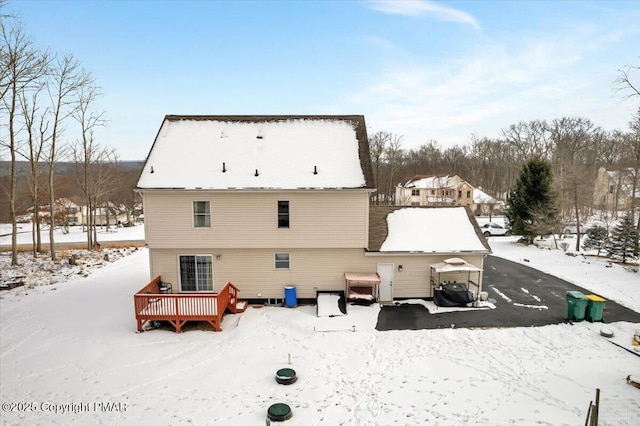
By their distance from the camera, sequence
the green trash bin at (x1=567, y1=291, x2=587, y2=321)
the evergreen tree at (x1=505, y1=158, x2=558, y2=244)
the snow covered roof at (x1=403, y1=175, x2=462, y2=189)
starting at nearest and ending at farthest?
the green trash bin at (x1=567, y1=291, x2=587, y2=321) < the evergreen tree at (x1=505, y1=158, x2=558, y2=244) < the snow covered roof at (x1=403, y1=175, x2=462, y2=189)

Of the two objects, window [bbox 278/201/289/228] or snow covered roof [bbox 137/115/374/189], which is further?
window [bbox 278/201/289/228]

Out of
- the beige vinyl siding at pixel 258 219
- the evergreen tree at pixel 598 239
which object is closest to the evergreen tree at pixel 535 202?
the evergreen tree at pixel 598 239

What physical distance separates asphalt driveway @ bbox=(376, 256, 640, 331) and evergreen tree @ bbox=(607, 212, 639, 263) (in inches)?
236

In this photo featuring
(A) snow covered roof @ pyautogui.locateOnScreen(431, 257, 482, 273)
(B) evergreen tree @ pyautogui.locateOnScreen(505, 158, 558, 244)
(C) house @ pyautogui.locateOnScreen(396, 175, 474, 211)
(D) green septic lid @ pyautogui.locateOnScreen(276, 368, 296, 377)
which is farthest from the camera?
(C) house @ pyautogui.locateOnScreen(396, 175, 474, 211)

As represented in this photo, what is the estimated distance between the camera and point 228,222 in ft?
45.9

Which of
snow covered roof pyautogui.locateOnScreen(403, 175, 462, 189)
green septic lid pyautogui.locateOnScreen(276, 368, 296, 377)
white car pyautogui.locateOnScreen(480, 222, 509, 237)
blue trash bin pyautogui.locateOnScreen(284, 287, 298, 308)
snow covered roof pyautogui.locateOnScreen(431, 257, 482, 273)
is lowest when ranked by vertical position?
green septic lid pyautogui.locateOnScreen(276, 368, 296, 377)

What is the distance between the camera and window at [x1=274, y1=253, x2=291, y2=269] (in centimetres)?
1469

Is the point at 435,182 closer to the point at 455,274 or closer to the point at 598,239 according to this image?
the point at 598,239

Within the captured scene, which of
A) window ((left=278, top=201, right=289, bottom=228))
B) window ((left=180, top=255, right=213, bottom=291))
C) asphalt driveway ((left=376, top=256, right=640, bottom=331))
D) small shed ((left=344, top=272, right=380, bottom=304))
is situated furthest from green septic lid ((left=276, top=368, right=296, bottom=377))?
window ((left=180, top=255, right=213, bottom=291))

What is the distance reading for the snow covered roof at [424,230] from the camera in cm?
1477

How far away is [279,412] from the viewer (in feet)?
24.5

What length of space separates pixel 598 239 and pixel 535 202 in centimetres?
502

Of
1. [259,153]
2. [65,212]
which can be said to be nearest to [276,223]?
[259,153]

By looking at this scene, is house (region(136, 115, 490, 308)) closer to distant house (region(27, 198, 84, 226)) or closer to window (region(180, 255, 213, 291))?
window (region(180, 255, 213, 291))
